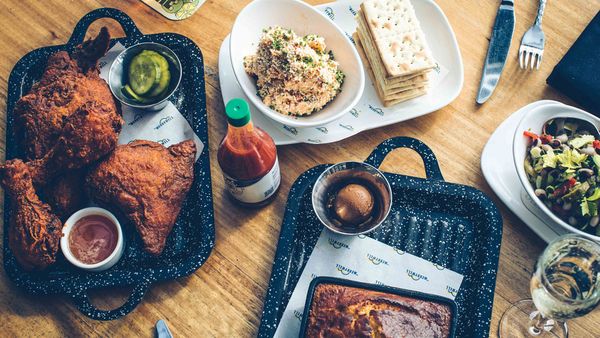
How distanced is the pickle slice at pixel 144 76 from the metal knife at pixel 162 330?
843 millimetres

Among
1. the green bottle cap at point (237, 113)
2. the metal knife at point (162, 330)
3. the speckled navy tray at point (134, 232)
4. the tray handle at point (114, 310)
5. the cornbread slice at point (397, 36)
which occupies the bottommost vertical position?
the metal knife at point (162, 330)

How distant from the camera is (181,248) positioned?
2.04m

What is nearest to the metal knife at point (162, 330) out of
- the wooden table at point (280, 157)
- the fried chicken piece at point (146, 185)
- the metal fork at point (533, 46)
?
the wooden table at point (280, 157)

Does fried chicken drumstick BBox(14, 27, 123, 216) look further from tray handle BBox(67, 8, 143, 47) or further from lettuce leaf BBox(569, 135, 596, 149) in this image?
lettuce leaf BBox(569, 135, 596, 149)

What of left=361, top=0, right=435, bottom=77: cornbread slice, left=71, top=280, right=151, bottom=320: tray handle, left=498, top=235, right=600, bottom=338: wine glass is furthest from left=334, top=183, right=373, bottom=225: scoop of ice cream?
left=71, top=280, right=151, bottom=320: tray handle

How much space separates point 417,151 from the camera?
2.06 m

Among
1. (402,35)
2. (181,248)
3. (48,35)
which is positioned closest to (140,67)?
(48,35)

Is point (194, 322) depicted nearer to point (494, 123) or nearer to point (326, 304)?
point (326, 304)

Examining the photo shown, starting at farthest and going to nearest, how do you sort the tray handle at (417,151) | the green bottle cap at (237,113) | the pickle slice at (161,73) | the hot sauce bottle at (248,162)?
the pickle slice at (161,73) → the tray handle at (417,151) → the hot sauce bottle at (248,162) → the green bottle cap at (237,113)

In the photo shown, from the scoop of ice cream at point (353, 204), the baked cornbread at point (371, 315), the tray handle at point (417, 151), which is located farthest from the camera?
the tray handle at point (417, 151)

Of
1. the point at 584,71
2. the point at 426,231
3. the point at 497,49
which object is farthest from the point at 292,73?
the point at 584,71

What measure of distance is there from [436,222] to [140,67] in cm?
123

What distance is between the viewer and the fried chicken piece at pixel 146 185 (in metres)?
1.94

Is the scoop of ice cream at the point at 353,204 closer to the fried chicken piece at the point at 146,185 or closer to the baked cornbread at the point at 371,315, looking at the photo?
the baked cornbread at the point at 371,315
